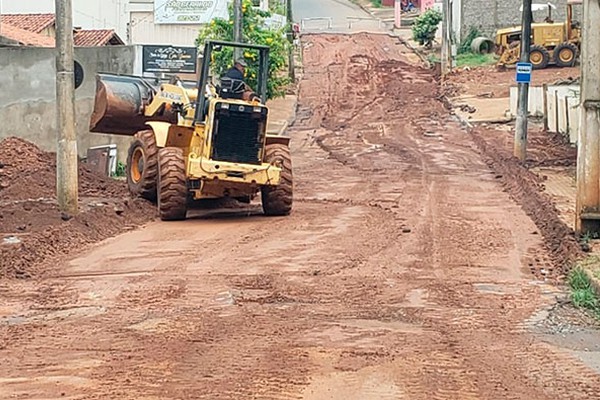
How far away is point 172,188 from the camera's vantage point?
18.5 metres

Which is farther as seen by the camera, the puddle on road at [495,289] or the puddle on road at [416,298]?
the puddle on road at [495,289]

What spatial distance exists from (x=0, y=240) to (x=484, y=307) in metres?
7.34

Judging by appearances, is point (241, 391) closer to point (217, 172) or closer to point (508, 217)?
point (217, 172)

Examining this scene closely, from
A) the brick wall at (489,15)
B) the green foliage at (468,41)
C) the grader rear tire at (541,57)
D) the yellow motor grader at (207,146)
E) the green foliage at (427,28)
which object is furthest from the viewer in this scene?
the brick wall at (489,15)

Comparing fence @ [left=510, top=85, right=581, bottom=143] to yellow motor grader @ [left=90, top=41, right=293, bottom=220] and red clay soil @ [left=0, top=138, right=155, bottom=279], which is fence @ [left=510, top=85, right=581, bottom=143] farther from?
red clay soil @ [left=0, top=138, right=155, bottom=279]

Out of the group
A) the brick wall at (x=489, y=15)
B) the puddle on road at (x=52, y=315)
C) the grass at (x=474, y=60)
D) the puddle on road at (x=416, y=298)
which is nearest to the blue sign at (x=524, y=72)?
the puddle on road at (x=416, y=298)

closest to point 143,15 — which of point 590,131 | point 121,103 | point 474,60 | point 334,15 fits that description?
point 474,60

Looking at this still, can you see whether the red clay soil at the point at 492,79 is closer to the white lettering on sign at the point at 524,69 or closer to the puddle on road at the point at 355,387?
the white lettering on sign at the point at 524,69

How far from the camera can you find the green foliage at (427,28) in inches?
2480

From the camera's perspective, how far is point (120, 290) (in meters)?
12.6

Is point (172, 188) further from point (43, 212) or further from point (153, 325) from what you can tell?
point (153, 325)

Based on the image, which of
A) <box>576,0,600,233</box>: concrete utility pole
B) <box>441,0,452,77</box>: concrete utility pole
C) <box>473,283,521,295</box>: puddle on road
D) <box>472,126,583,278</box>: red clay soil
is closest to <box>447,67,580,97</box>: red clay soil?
<box>441,0,452,77</box>: concrete utility pole

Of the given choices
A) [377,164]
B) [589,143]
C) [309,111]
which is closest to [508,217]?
[589,143]

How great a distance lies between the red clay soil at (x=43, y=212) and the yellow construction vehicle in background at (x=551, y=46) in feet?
105
